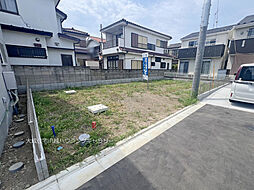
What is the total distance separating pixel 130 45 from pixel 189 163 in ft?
43.9

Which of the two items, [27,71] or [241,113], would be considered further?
[27,71]

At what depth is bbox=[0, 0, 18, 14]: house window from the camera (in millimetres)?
6882

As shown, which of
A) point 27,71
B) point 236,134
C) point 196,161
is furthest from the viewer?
point 27,71

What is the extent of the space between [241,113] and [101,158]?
5.03m

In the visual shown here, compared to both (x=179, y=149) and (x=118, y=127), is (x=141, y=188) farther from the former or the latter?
(x=118, y=127)

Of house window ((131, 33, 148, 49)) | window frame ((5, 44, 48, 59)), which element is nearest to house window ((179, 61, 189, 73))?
house window ((131, 33, 148, 49))

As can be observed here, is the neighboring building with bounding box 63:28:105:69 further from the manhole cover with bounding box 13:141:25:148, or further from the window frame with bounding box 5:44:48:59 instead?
the manhole cover with bounding box 13:141:25:148

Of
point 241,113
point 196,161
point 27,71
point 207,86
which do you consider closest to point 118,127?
point 196,161

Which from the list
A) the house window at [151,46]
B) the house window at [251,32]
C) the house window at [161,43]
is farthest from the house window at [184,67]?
the house window at [251,32]

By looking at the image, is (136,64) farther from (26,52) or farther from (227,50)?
(227,50)

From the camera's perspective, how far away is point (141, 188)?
1.47 meters

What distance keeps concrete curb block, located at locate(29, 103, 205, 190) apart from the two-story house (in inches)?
527

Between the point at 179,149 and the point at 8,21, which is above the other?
the point at 8,21

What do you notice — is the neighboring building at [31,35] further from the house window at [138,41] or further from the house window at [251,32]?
the house window at [251,32]
